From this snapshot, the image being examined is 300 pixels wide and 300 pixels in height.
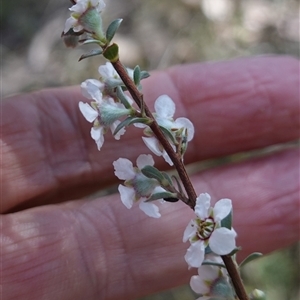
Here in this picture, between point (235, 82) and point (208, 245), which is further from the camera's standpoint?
point (235, 82)

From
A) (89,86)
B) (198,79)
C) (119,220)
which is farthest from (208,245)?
(198,79)

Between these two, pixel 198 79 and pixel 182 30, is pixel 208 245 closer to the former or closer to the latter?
pixel 198 79

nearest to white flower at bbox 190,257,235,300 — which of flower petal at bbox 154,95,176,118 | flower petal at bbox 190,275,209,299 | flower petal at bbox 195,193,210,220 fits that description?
flower petal at bbox 190,275,209,299

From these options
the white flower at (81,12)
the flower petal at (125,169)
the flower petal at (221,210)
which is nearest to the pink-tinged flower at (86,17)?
the white flower at (81,12)

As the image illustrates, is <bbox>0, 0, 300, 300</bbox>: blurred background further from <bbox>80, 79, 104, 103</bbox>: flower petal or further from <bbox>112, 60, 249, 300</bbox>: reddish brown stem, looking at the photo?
<bbox>112, 60, 249, 300</bbox>: reddish brown stem

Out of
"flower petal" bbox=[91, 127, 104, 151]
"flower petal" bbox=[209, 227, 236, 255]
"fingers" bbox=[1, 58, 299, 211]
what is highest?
"flower petal" bbox=[91, 127, 104, 151]
